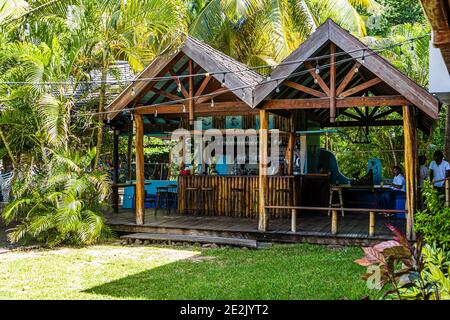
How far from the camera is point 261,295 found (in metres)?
6.66

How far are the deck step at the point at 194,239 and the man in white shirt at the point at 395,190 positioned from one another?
3.77m

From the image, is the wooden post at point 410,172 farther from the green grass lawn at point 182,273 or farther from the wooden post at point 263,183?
the wooden post at point 263,183

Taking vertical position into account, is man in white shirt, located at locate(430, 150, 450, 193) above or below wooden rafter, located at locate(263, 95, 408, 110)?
below

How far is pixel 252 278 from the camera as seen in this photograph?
763 cm

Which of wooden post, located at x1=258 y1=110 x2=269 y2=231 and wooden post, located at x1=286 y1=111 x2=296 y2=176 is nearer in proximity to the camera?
wooden post, located at x1=258 y1=110 x2=269 y2=231

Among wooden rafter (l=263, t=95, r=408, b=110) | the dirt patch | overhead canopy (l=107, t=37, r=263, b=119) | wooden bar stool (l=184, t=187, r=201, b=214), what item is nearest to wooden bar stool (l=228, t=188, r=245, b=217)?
wooden bar stool (l=184, t=187, r=201, b=214)

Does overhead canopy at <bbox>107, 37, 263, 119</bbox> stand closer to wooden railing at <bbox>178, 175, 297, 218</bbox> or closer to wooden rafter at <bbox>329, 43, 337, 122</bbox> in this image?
wooden rafter at <bbox>329, 43, 337, 122</bbox>

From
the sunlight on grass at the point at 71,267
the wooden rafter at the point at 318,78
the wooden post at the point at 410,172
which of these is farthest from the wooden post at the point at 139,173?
the wooden post at the point at 410,172

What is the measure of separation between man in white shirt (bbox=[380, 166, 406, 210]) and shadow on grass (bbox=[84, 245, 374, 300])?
9.89 ft

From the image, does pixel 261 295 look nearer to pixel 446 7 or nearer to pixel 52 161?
pixel 446 7

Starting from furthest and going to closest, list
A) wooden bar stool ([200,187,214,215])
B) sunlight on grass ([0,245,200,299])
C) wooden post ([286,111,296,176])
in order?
1. wooden bar stool ([200,187,214,215])
2. wooden post ([286,111,296,176])
3. sunlight on grass ([0,245,200,299])

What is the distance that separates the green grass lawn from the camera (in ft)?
22.4
